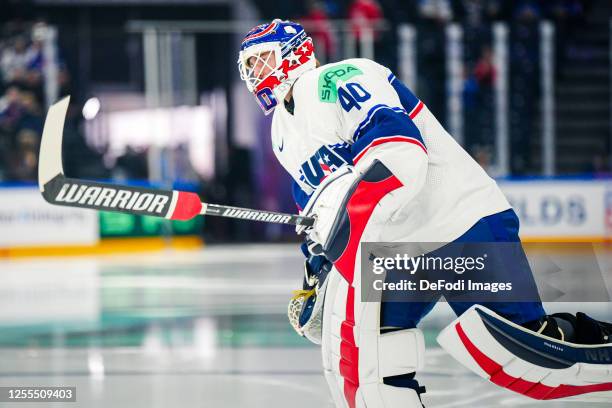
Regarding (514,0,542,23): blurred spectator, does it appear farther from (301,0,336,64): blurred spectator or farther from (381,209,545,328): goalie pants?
(381,209,545,328): goalie pants

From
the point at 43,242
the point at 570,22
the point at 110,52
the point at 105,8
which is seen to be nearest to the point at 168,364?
the point at 43,242

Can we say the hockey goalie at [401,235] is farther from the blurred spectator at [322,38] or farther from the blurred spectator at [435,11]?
the blurred spectator at [435,11]

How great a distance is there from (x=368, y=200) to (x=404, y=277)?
0.81 ft

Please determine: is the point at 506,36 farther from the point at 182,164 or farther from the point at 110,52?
the point at 110,52

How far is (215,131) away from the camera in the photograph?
41.1 feet

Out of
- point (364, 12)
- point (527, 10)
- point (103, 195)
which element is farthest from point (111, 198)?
point (527, 10)

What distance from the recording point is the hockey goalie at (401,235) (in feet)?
6.71

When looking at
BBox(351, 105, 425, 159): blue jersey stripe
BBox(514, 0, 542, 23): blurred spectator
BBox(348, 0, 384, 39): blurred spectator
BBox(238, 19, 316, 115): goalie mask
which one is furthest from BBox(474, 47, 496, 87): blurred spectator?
BBox(351, 105, 425, 159): blue jersey stripe

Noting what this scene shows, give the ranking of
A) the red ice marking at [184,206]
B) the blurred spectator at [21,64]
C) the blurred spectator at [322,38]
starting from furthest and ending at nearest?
the blurred spectator at [322,38], the blurred spectator at [21,64], the red ice marking at [184,206]

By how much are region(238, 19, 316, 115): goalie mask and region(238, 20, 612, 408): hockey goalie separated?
0.10m

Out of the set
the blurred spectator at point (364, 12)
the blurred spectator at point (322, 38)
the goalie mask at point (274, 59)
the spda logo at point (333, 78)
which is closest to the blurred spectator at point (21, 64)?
the blurred spectator at point (322, 38)

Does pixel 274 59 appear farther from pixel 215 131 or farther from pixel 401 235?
pixel 215 131

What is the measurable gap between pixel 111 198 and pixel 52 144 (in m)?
0.19

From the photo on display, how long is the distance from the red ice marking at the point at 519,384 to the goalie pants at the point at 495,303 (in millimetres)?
99
